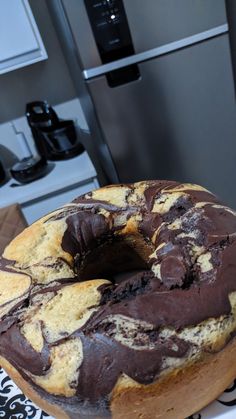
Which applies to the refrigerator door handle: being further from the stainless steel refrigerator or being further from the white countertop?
the white countertop

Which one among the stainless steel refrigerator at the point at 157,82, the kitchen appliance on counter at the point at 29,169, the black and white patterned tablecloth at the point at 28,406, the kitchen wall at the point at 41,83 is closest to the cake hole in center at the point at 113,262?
the black and white patterned tablecloth at the point at 28,406

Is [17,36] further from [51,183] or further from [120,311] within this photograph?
[120,311]

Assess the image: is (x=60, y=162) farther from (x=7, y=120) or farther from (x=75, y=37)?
(x=75, y=37)

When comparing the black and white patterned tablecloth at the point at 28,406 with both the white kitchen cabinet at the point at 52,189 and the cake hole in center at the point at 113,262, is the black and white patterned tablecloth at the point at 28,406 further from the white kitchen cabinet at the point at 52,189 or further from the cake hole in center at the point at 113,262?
the white kitchen cabinet at the point at 52,189

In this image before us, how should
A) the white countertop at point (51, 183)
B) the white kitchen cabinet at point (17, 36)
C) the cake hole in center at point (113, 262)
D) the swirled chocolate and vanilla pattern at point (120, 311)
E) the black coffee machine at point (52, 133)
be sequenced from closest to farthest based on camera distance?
1. the swirled chocolate and vanilla pattern at point (120, 311)
2. the cake hole in center at point (113, 262)
3. the white kitchen cabinet at point (17, 36)
4. the white countertop at point (51, 183)
5. the black coffee machine at point (52, 133)

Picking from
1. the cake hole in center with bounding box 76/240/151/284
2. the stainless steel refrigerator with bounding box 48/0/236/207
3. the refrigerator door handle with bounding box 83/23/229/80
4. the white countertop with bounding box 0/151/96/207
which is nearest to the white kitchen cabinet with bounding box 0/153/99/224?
the white countertop with bounding box 0/151/96/207

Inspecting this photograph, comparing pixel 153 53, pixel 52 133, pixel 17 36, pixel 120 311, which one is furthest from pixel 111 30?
pixel 120 311

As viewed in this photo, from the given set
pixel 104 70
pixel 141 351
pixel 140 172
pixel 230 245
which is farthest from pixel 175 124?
pixel 141 351
